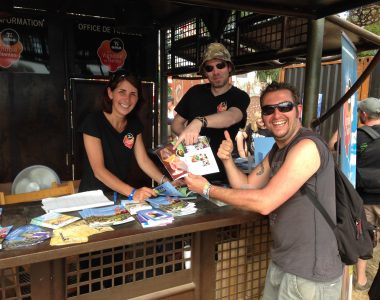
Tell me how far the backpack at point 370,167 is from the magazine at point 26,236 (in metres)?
3.26

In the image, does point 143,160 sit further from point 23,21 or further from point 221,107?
point 23,21

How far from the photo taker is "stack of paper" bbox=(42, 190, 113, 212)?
1881 mm

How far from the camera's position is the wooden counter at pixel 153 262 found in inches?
60.4

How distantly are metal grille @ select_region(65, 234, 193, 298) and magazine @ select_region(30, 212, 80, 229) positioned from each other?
19 cm

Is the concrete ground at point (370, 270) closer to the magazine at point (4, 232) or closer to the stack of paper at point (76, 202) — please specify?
the stack of paper at point (76, 202)

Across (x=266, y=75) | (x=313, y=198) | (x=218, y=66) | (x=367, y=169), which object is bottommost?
(x=367, y=169)

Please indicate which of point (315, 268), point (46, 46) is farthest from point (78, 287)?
point (46, 46)

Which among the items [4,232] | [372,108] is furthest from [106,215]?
[372,108]

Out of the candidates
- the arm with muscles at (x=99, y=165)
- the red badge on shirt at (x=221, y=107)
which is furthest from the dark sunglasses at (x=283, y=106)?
the arm with muscles at (x=99, y=165)

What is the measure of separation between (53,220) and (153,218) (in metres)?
0.49

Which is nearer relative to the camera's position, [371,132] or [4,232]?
[4,232]

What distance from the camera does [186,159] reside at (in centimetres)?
201

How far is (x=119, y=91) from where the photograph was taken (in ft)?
7.58

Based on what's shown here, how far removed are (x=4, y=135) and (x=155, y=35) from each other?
2587mm
